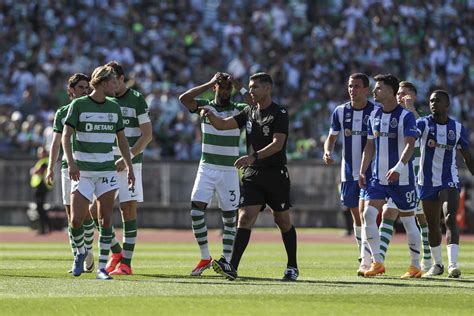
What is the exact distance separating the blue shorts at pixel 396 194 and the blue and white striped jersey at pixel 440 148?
799 mm

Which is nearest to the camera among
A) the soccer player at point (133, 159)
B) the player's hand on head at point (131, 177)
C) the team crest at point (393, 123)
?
the player's hand on head at point (131, 177)

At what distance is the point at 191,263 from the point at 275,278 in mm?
3606

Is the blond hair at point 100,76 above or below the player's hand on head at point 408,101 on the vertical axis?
above

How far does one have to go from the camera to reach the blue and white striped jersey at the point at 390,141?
15.2 m

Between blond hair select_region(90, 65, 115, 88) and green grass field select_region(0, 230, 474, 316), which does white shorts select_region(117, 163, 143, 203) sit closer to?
green grass field select_region(0, 230, 474, 316)

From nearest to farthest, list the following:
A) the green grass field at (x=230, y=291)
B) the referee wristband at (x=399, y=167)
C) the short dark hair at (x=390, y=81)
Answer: the green grass field at (x=230, y=291) → the referee wristband at (x=399, y=167) → the short dark hair at (x=390, y=81)

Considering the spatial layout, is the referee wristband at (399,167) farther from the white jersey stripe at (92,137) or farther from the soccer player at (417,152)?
the white jersey stripe at (92,137)

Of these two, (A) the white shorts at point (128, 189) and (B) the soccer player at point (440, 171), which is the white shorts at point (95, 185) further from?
(B) the soccer player at point (440, 171)

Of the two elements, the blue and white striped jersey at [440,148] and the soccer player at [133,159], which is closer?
the soccer player at [133,159]

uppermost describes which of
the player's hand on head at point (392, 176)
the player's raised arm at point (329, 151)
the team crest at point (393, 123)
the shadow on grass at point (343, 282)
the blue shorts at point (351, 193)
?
the team crest at point (393, 123)

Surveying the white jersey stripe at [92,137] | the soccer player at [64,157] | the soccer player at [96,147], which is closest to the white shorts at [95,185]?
the soccer player at [96,147]

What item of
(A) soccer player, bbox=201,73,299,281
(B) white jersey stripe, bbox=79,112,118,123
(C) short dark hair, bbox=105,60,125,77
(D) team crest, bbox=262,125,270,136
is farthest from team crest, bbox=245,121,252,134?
(C) short dark hair, bbox=105,60,125,77

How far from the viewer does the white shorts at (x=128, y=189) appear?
1589 cm

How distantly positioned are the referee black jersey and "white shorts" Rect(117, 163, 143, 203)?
5.67ft
